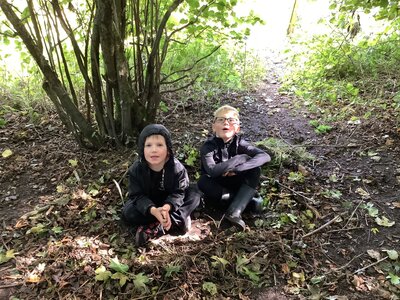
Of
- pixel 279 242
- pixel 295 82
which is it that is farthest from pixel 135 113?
pixel 295 82

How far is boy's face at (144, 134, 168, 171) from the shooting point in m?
2.78

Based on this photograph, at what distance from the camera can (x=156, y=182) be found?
2994 millimetres

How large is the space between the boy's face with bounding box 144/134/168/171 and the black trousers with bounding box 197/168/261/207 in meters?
0.61

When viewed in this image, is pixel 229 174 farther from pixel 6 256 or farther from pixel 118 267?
pixel 6 256

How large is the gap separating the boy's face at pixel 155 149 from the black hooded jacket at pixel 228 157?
20.9 inches

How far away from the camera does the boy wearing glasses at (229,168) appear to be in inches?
123

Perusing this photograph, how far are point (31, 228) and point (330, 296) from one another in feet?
8.17

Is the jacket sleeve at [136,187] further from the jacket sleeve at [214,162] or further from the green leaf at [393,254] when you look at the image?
the green leaf at [393,254]

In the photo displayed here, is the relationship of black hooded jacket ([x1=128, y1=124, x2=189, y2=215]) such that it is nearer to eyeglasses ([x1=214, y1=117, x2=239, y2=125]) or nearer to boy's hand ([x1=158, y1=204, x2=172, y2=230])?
boy's hand ([x1=158, y1=204, x2=172, y2=230])

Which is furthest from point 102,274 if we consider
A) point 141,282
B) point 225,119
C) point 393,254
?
point 393,254

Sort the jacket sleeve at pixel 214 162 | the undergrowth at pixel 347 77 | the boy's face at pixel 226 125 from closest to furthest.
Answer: the jacket sleeve at pixel 214 162 → the boy's face at pixel 226 125 → the undergrowth at pixel 347 77

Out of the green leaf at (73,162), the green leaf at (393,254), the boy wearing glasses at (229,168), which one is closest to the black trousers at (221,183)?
the boy wearing glasses at (229,168)

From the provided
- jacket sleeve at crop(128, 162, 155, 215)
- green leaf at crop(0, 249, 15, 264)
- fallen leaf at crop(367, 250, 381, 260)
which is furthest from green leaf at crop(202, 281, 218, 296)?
green leaf at crop(0, 249, 15, 264)

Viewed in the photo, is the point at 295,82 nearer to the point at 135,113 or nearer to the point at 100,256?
the point at 135,113
